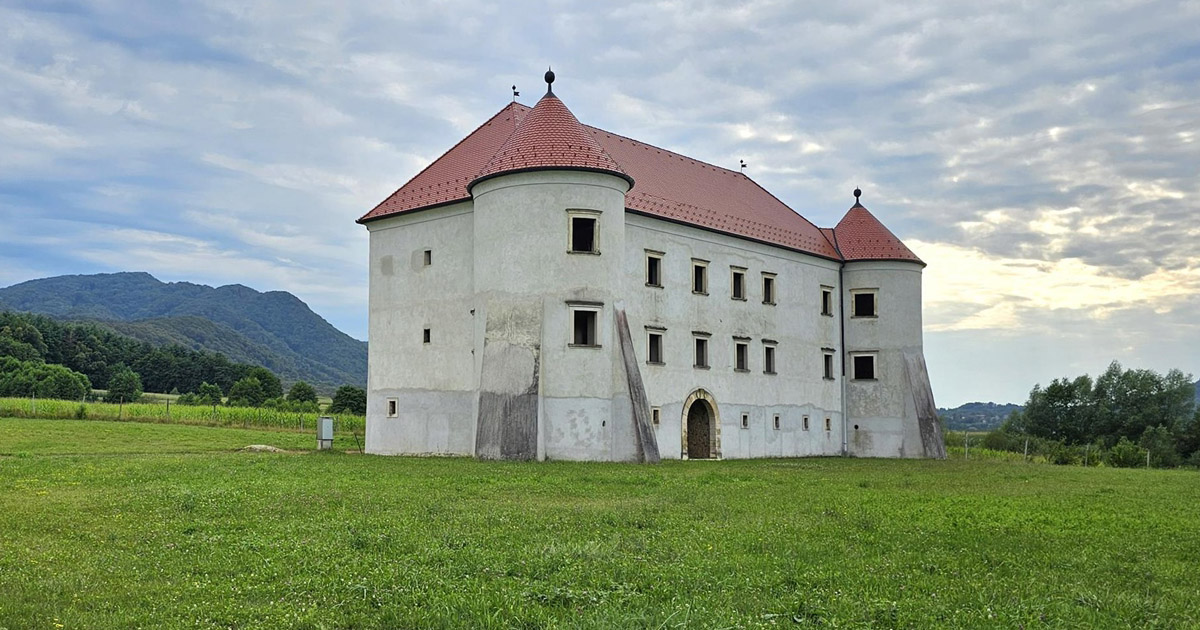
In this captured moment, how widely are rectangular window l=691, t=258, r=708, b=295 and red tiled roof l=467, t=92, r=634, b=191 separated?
22.1 feet

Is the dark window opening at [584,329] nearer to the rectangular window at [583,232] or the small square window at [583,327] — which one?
the small square window at [583,327]

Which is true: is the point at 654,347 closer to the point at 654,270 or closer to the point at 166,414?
the point at 654,270

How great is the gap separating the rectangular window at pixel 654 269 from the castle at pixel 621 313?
0.06m

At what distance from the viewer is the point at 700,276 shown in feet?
127

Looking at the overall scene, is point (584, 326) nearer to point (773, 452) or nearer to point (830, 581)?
point (773, 452)

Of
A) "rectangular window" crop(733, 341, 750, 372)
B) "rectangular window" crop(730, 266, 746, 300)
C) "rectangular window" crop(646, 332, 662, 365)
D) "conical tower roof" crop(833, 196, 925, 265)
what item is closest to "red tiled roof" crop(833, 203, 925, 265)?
"conical tower roof" crop(833, 196, 925, 265)

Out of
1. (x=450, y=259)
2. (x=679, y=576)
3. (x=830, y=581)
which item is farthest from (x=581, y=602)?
(x=450, y=259)

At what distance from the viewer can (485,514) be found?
14.6m

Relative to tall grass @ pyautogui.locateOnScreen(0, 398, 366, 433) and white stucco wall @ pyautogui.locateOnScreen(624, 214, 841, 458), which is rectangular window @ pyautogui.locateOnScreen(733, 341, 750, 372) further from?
tall grass @ pyautogui.locateOnScreen(0, 398, 366, 433)

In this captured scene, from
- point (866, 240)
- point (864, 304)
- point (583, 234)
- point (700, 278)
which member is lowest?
point (864, 304)

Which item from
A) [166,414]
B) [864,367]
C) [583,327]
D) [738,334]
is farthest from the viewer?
[166,414]

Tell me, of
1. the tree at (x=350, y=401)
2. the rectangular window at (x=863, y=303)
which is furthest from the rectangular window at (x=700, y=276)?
the tree at (x=350, y=401)

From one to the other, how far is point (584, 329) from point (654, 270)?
4703 millimetres

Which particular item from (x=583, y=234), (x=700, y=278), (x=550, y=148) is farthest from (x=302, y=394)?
(x=550, y=148)
